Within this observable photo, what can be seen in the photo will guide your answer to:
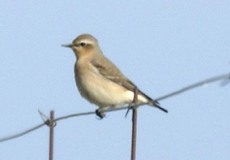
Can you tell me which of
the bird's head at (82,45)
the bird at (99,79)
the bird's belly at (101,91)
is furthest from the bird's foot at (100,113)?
the bird's head at (82,45)

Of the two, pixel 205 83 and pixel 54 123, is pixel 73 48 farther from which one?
pixel 205 83

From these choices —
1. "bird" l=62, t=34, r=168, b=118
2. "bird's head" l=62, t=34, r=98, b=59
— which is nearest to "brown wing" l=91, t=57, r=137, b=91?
"bird" l=62, t=34, r=168, b=118

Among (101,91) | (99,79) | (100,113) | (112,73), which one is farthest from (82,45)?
(100,113)

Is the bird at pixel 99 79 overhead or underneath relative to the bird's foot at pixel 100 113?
overhead

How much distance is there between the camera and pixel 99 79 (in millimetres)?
10812

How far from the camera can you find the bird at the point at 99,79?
10523mm

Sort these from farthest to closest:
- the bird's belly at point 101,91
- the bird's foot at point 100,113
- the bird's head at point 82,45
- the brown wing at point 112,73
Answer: the bird's head at point 82,45, the brown wing at point 112,73, the bird's belly at point 101,91, the bird's foot at point 100,113

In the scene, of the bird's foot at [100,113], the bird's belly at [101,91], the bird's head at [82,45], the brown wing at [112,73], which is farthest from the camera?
the bird's head at [82,45]

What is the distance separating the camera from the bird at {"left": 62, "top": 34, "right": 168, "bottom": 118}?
34.5 feet

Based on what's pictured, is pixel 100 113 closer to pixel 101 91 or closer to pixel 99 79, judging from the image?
pixel 101 91

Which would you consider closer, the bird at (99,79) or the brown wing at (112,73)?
the bird at (99,79)

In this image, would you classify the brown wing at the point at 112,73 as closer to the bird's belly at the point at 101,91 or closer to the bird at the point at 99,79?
the bird at the point at 99,79

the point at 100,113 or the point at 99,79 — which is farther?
the point at 99,79

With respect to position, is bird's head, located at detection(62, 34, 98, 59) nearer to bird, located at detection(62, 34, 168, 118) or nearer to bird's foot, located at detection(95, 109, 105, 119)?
bird, located at detection(62, 34, 168, 118)
